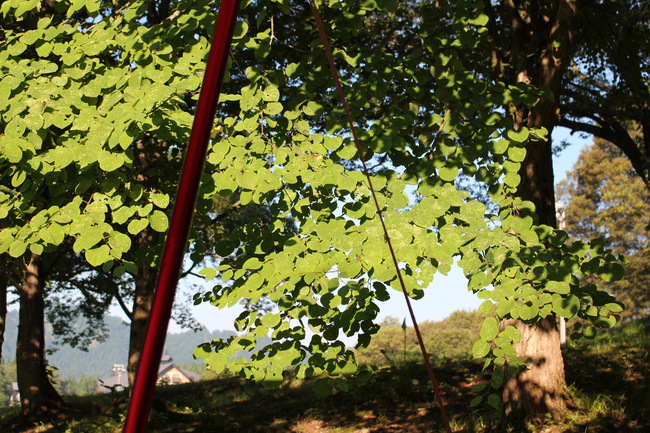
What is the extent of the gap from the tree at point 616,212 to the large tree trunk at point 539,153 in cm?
3503

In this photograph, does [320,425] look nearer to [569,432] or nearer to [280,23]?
[569,432]

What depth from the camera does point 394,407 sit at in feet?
29.1

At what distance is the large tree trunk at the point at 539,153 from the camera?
6.69m

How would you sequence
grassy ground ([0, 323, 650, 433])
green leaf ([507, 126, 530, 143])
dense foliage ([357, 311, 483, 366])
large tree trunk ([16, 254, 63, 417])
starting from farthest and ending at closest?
dense foliage ([357, 311, 483, 366]), large tree trunk ([16, 254, 63, 417]), grassy ground ([0, 323, 650, 433]), green leaf ([507, 126, 530, 143])

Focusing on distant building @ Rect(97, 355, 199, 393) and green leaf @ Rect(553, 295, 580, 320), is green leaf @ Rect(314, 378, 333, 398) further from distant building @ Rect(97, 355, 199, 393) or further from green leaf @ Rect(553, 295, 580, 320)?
green leaf @ Rect(553, 295, 580, 320)

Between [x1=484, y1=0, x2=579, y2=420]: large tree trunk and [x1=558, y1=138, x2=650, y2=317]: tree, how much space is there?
1379 inches

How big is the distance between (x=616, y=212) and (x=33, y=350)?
4175 cm

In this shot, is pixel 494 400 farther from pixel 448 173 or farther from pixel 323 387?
pixel 448 173

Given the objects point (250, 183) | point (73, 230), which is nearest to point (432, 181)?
point (250, 183)

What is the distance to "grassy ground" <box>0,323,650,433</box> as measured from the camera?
280 inches

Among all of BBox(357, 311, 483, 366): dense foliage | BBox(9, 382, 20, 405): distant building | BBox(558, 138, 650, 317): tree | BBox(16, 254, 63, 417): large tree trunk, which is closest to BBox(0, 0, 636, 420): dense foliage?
BBox(16, 254, 63, 417): large tree trunk

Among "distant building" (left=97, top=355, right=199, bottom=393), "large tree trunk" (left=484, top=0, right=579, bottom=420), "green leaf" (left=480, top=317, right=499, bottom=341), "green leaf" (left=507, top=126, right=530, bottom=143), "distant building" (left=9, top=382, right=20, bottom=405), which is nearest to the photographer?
"green leaf" (left=480, top=317, right=499, bottom=341)

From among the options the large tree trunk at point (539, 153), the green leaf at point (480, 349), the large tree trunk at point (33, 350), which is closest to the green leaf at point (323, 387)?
the green leaf at point (480, 349)

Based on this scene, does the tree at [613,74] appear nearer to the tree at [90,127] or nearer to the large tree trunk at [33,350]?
the tree at [90,127]
